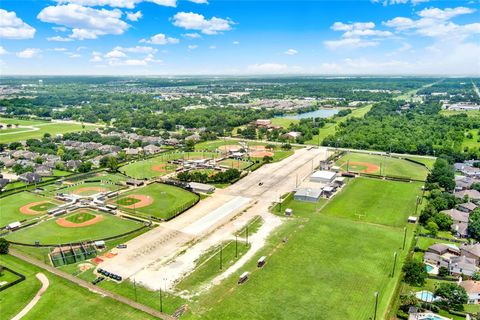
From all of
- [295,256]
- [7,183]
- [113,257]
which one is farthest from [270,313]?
[7,183]

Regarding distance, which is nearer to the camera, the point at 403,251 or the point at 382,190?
the point at 403,251

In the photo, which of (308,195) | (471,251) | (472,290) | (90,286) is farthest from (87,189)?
(471,251)

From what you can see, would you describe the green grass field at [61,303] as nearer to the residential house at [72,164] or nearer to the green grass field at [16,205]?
the green grass field at [16,205]

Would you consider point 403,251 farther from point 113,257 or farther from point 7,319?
point 7,319

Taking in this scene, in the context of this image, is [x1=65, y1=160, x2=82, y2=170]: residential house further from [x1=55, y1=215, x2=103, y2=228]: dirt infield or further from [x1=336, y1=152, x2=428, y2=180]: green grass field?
[x1=336, y1=152, x2=428, y2=180]: green grass field

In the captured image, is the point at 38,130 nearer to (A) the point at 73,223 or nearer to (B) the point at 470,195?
(A) the point at 73,223

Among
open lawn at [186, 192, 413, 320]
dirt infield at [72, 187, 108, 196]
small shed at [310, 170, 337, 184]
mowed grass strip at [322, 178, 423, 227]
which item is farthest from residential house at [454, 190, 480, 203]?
dirt infield at [72, 187, 108, 196]
